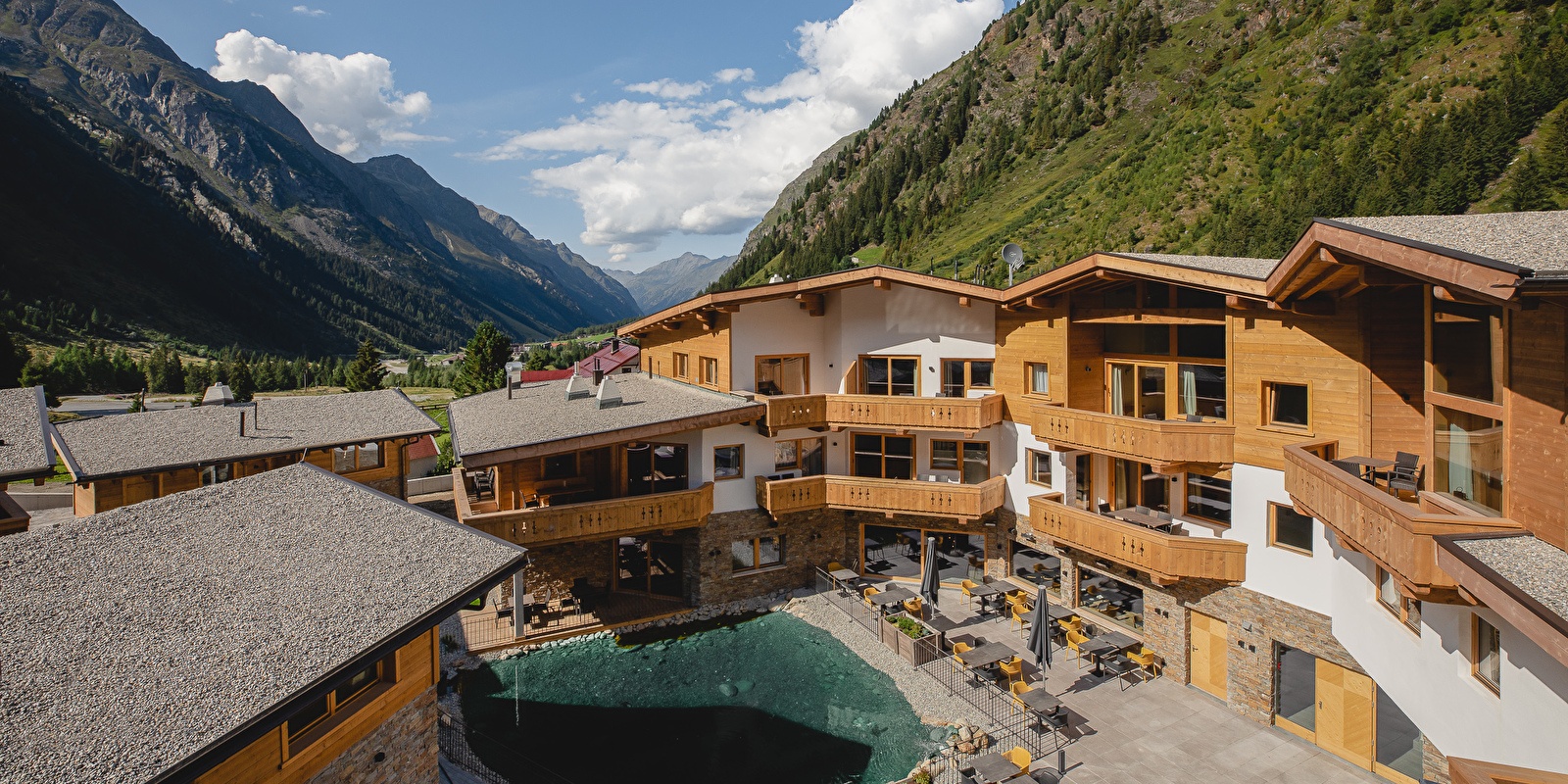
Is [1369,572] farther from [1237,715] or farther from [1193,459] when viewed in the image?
[1237,715]

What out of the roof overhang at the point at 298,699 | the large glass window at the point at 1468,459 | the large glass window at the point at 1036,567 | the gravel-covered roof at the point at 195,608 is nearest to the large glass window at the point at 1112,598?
the large glass window at the point at 1036,567

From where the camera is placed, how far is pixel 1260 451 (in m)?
14.5

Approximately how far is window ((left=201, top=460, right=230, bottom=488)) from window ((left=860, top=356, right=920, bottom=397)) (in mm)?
19182

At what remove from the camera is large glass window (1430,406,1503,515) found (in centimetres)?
784

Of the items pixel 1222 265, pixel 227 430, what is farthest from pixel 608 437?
pixel 1222 265

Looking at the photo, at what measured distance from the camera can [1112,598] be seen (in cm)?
1845

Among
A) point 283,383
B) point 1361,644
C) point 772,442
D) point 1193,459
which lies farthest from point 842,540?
point 283,383

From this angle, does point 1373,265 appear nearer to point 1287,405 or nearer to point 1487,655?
point 1487,655

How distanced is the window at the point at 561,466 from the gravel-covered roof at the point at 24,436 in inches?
436

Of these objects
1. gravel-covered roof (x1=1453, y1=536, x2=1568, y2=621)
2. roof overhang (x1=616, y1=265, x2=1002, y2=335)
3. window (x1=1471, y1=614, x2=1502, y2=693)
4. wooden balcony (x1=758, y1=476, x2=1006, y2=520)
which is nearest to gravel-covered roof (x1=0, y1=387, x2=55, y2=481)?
roof overhang (x1=616, y1=265, x2=1002, y2=335)

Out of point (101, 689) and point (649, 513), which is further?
point (649, 513)

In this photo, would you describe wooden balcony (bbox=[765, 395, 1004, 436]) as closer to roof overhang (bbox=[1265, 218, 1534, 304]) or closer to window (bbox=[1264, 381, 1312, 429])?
window (bbox=[1264, 381, 1312, 429])

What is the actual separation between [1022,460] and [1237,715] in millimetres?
7868

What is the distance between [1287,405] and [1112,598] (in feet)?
22.4
